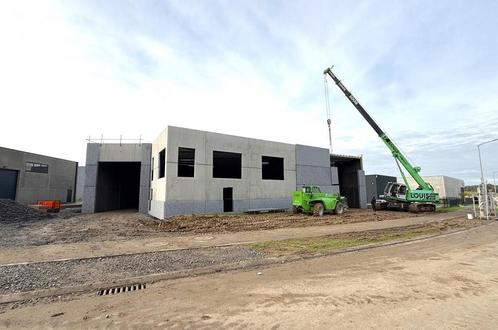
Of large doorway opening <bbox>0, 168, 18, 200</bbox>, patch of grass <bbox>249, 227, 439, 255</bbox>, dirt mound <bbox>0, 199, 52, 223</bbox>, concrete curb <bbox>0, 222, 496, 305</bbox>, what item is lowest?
concrete curb <bbox>0, 222, 496, 305</bbox>

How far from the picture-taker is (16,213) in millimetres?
22359

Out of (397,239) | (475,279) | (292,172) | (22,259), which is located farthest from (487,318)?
(292,172)

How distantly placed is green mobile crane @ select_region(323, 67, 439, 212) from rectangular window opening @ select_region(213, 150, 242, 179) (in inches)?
552

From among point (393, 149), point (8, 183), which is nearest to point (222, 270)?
point (393, 149)

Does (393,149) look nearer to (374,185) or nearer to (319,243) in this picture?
(374,185)

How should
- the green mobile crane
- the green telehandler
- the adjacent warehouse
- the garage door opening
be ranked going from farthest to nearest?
the adjacent warehouse → the garage door opening → the green mobile crane → the green telehandler

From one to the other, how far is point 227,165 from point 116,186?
1960 cm

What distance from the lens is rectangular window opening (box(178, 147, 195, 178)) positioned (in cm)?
2237

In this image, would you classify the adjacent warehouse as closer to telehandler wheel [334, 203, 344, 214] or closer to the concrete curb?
the concrete curb

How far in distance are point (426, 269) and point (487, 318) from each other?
337 centimetres

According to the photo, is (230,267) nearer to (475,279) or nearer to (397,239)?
(475,279)

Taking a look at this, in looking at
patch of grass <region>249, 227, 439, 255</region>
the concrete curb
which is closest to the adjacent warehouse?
the concrete curb

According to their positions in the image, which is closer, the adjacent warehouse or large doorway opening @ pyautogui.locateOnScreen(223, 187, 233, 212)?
large doorway opening @ pyautogui.locateOnScreen(223, 187, 233, 212)

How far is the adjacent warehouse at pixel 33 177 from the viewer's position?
117ft
